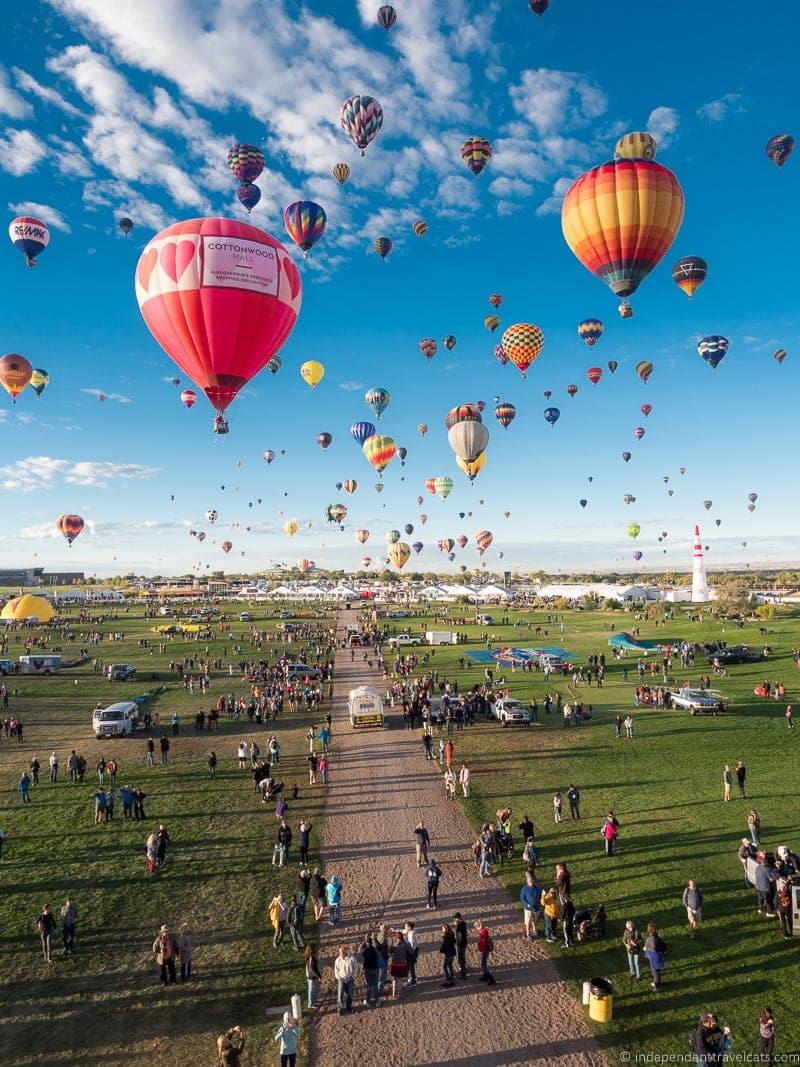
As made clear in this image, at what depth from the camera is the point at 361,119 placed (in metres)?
34.6

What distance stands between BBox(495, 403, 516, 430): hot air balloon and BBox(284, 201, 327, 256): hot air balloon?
86.4 ft

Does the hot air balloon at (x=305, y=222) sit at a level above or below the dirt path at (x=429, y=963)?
above

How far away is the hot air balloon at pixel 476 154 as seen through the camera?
40094mm

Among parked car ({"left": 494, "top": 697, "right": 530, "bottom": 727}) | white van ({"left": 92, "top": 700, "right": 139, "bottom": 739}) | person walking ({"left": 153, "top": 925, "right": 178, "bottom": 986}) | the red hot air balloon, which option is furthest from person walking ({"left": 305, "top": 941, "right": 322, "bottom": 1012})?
white van ({"left": 92, "top": 700, "right": 139, "bottom": 739})

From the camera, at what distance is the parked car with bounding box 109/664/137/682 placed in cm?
4247

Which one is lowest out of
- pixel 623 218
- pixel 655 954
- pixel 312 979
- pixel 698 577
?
pixel 312 979

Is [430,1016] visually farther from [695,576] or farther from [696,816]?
[695,576]

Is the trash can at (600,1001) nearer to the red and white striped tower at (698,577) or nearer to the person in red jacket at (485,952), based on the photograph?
the person in red jacket at (485,952)

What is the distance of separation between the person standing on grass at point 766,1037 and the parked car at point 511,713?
1967cm

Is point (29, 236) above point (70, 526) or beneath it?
above

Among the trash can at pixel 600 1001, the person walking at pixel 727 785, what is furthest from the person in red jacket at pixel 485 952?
the person walking at pixel 727 785

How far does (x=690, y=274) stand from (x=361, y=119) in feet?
71.1

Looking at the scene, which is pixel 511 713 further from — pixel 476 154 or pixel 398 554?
pixel 398 554

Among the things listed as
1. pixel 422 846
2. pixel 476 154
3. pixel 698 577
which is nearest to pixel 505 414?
pixel 476 154
